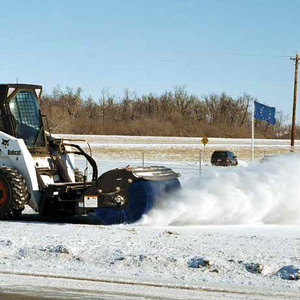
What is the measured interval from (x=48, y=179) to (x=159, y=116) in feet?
295

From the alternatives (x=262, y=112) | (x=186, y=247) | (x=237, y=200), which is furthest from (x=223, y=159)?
(x=186, y=247)

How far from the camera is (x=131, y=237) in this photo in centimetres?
1072

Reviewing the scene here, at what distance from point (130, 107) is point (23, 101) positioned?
92.8 m

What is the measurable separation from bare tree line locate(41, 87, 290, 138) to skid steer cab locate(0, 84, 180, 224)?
68638 millimetres

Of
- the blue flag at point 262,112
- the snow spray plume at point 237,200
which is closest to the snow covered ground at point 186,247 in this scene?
the snow spray plume at point 237,200

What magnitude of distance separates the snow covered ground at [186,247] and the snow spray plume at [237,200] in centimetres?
2

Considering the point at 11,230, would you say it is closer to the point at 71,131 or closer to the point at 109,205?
the point at 109,205

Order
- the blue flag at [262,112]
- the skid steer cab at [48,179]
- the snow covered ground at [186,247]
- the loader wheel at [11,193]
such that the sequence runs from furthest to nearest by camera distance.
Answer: the blue flag at [262,112] → the loader wheel at [11,193] → the skid steer cab at [48,179] → the snow covered ground at [186,247]

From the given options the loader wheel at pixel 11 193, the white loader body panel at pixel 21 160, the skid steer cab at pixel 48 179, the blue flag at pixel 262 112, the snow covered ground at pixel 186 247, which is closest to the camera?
the snow covered ground at pixel 186 247

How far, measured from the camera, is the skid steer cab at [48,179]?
12.5 m

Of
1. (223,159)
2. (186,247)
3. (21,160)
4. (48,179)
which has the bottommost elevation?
(223,159)

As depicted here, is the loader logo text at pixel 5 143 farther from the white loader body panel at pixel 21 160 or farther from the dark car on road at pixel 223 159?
the dark car on road at pixel 223 159

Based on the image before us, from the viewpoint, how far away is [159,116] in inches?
4065

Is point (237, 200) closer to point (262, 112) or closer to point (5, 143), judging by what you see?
point (5, 143)
